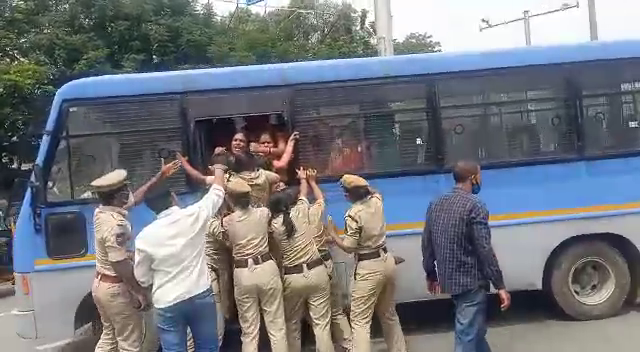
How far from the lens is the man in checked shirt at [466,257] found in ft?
17.8

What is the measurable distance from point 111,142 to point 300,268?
96.6 inches

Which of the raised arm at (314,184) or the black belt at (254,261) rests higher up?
the raised arm at (314,184)

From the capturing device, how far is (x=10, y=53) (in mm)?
19188

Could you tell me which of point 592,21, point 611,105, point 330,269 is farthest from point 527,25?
point 330,269

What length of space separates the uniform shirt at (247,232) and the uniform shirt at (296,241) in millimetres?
205

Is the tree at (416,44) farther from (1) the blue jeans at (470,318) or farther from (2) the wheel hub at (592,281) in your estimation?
(1) the blue jeans at (470,318)

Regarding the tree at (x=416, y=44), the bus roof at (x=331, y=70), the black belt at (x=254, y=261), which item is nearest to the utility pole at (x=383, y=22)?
the bus roof at (x=331, y=70)

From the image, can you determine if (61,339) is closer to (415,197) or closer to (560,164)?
(415,197)

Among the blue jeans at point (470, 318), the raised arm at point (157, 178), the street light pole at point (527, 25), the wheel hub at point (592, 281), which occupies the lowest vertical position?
the wheel hub at point (592, 281)

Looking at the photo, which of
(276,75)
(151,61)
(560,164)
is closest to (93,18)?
(151,61)

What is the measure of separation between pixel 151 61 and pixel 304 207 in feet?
51.0

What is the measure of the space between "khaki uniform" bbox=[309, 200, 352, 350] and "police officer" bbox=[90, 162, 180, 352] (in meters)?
1.58

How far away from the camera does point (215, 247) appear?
6.89m

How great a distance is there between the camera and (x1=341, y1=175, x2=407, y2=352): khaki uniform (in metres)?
6.28
